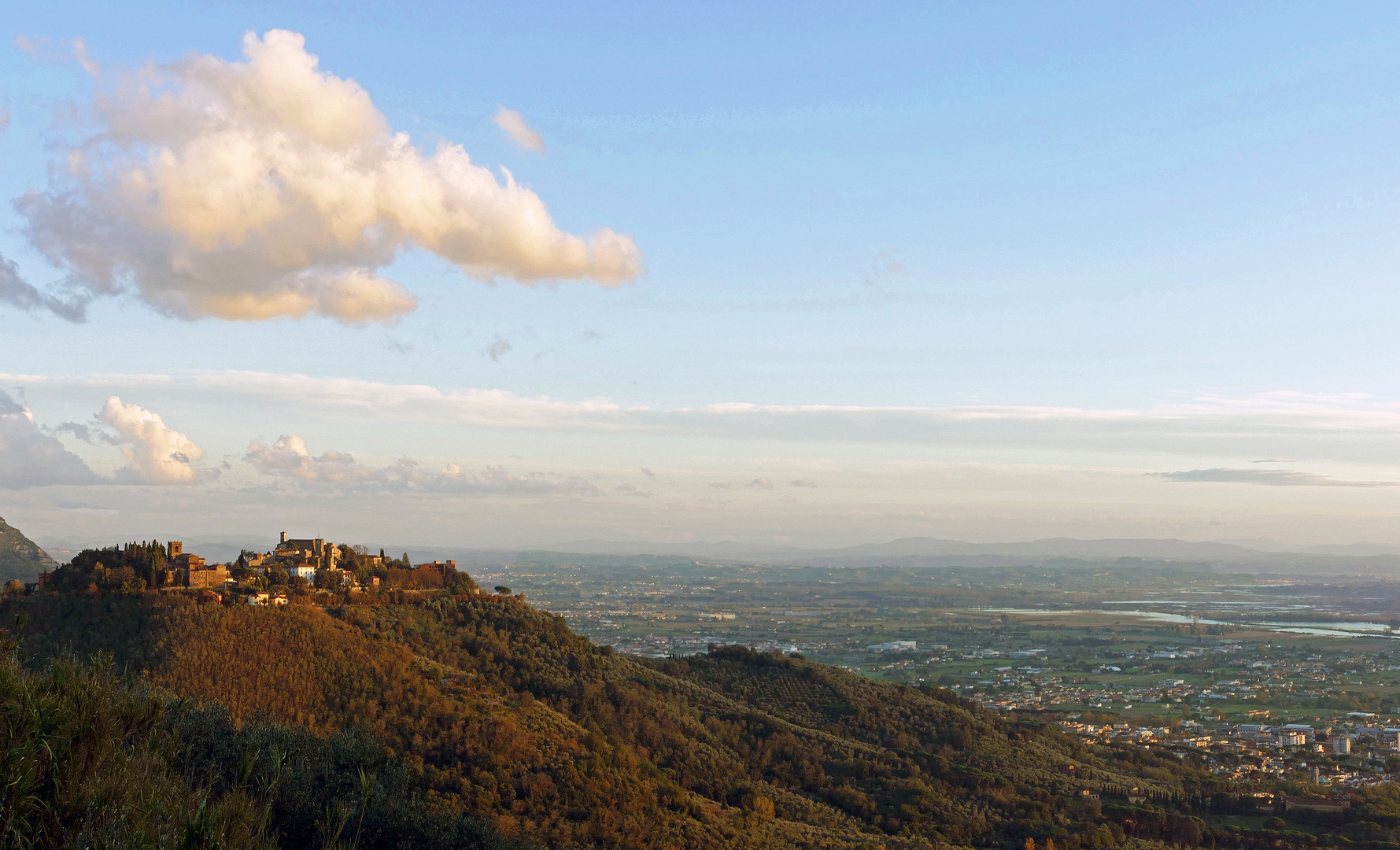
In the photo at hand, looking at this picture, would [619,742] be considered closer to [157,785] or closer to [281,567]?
[281,567]

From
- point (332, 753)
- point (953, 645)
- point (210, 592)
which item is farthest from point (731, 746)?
point (953, 645)

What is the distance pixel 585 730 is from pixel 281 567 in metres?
23.7

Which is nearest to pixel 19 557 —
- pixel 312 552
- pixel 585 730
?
pixel 312 552

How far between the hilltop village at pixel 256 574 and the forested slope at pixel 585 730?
83.7 inches

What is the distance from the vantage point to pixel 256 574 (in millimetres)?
54375

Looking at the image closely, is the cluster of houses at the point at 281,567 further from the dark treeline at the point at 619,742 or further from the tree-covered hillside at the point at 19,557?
the tree-covered hillside at the point at 19,557

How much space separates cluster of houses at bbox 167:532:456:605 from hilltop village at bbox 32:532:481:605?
0.05m

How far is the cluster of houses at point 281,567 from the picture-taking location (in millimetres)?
50188

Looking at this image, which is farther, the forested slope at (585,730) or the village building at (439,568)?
the village building at (439,568)

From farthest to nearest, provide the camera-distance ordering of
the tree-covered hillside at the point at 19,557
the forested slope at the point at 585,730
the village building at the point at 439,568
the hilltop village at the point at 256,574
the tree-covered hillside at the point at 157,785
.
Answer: the tree-covered hillside at the point at 19,557, the village building at the point at 439,568, the hilltop village at the point at 256,574, the forested slope at the point at 585,730, the tree-covered hillside at the point at 157,785

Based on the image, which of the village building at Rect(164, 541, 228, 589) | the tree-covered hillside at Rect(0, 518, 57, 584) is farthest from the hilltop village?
the tree-covered hillside at Rect(0, 518, 57, 584)

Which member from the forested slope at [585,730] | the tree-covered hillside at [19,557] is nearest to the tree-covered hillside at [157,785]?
the forested slope at [585,730]

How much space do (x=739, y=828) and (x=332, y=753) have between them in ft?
61.7

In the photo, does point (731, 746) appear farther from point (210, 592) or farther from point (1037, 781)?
point (210, 592)
